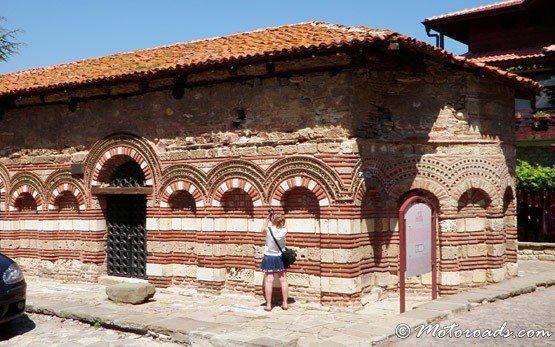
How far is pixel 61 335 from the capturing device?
773 cm

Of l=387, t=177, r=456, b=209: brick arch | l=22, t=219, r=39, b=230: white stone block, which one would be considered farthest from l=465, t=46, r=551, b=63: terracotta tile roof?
l=22, t=219, r=39, b=230: white stone block

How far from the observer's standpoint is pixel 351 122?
856 cm

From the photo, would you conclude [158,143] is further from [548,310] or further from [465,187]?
[548,310]

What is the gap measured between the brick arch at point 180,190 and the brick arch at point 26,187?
3116 millimetres

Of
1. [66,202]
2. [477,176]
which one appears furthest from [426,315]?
[66,202]

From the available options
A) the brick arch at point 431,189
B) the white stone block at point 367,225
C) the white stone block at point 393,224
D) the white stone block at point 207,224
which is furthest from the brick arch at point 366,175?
the white stone block at point 207,224

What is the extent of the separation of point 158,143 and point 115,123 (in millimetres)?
1094

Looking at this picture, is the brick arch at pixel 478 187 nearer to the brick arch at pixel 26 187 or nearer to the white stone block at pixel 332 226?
the white stone block at pixel 332 226

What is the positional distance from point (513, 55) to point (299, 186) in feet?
41.3

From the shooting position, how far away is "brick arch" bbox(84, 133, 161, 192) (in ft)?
33.7

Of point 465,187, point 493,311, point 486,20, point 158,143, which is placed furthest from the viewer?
point 486,20

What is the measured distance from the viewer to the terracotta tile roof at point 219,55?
27.2 feet

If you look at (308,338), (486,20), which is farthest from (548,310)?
(486,20)

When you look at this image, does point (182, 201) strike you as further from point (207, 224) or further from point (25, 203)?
point (25, 203)
